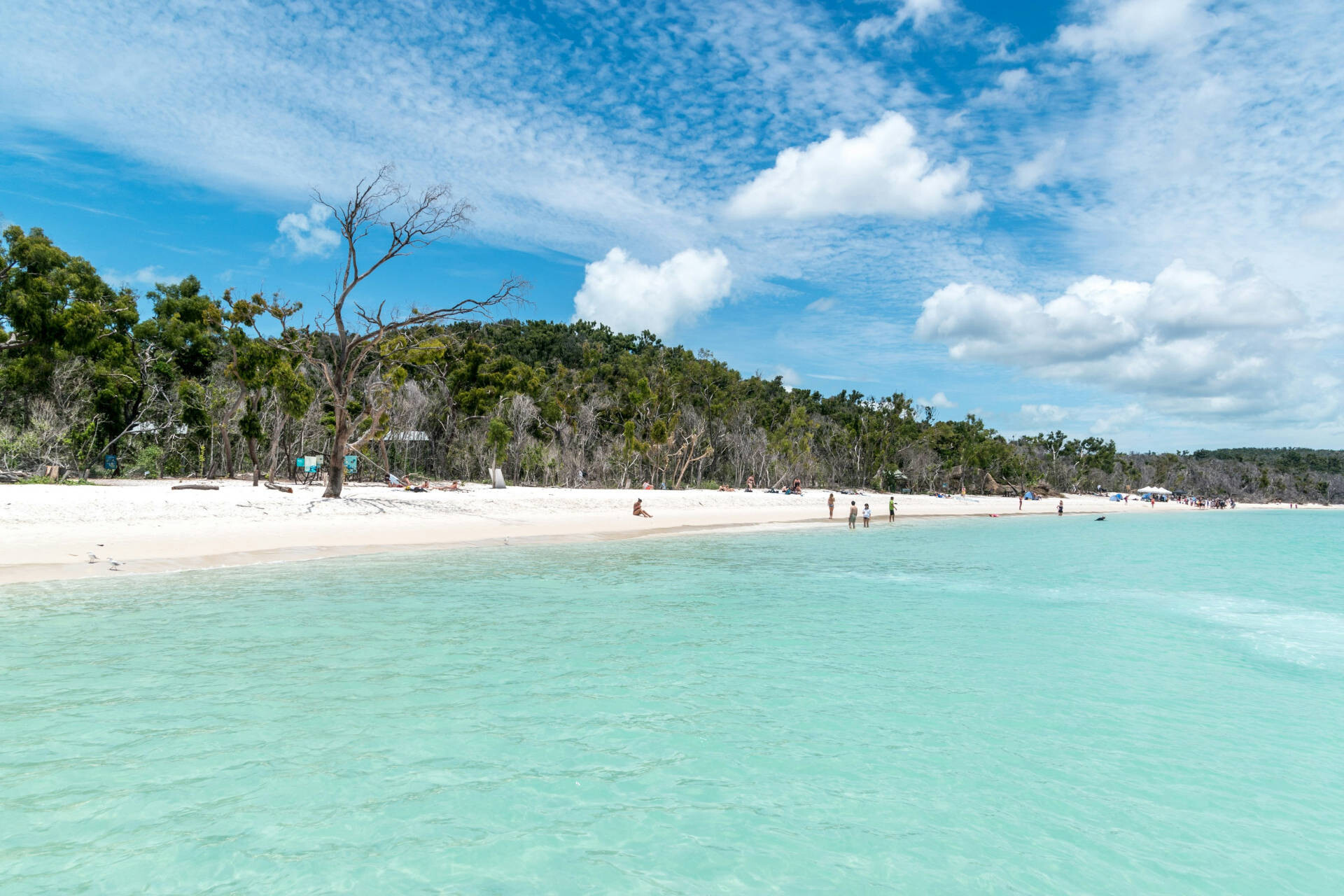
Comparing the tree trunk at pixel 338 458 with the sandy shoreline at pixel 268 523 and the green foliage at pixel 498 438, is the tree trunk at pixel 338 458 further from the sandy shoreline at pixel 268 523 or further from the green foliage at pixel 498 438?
the green foliage at pixel 498 438

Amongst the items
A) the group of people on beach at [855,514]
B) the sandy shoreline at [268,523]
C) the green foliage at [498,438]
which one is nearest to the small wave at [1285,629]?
the sandy shoreline at [268,523]

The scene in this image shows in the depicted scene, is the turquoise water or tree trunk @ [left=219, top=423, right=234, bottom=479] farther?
tree trunk @ [left=219, top=423, right=234, bottom=479]

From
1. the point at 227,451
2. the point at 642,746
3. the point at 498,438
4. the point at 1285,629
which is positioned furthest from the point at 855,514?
the point at 642,746

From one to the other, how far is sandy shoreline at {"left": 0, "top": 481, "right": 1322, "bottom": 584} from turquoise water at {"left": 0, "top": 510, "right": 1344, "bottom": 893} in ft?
6.97

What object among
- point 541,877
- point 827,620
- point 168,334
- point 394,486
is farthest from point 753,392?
point 541,877

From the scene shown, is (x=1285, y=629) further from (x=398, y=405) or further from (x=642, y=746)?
(x=398, y=405)

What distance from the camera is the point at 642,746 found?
5.86 meters

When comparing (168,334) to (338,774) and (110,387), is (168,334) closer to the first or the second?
(110,387)

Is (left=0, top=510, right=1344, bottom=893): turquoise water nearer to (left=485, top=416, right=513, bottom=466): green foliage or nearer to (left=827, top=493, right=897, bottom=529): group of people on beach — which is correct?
(left=827, top=493, right=897, bottom=529): group of people on beach

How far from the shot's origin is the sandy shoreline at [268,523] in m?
13.8

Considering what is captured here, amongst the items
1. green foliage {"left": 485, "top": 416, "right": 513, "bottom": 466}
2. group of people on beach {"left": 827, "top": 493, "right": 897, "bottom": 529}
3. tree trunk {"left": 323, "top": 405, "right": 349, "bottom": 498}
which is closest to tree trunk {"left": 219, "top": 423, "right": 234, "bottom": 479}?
tree trunk {"left": 323, "top": 405, "right": 349, "bottom": 498}

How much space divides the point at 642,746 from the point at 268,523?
53.5 ft

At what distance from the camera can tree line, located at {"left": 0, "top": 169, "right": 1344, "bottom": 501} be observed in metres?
23.2

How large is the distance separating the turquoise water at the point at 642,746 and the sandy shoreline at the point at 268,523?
212 cm
